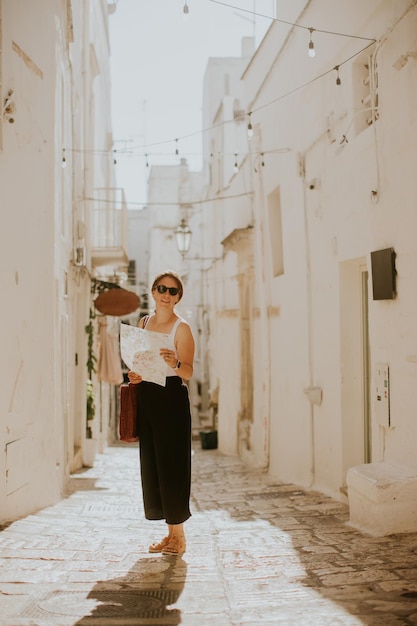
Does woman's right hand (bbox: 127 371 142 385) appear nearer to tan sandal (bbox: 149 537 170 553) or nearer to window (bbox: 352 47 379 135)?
tan sandal (bbox: 149 537 170 553)

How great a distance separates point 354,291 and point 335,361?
856 mm

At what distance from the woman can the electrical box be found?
251cm

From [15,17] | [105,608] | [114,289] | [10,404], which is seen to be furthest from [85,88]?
[105,608]

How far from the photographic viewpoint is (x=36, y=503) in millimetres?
6719

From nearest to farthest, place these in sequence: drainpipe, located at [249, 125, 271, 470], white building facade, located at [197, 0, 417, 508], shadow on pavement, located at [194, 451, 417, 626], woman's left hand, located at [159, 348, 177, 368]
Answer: shadow on pavement, located at [194, 451, 417, 626] → woman's left hand, located at [159, 348, 177, 368] → white building facade, located at [197, 0, 417, 508] → drainpipe, located at [249, 125, 271, 470]

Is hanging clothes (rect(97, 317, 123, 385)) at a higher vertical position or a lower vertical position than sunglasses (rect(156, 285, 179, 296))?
lower

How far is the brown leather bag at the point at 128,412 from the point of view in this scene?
4660 millimetres

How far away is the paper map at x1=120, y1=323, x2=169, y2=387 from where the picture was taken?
4531mm

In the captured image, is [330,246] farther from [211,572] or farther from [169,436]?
[211,572]

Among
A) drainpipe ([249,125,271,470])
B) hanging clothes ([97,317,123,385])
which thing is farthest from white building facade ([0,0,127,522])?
hanging clothes ([97,317,123,385])

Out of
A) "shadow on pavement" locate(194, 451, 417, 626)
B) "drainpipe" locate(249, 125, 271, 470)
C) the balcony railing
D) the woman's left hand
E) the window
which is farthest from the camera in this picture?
the balcony railing

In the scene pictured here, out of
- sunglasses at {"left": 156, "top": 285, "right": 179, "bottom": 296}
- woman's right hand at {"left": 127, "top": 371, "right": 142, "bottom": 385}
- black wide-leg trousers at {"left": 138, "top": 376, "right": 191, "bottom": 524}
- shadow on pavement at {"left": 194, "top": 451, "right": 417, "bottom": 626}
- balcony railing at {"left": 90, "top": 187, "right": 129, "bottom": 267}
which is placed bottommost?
shadow on pavement at {"left": 194, "top": 451, "right": 417, "bottom": 626}

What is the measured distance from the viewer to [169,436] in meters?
4.62

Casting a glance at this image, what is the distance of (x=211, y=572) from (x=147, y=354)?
54.3 inches
